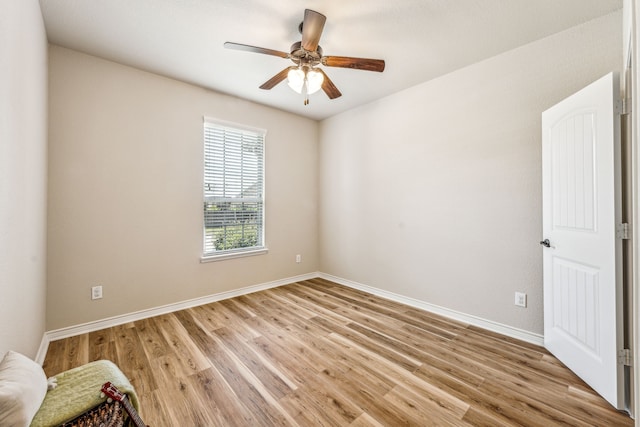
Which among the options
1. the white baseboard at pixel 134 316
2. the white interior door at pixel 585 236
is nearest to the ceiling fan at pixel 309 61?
the white interior door at pixel 585 236

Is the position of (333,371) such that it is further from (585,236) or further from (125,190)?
(125,190)

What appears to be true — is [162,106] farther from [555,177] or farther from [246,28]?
[555,177]

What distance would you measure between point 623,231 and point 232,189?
3712mm

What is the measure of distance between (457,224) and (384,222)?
962 mm

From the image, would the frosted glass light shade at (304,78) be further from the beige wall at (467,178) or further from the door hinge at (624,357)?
the door hinge at (624,357)

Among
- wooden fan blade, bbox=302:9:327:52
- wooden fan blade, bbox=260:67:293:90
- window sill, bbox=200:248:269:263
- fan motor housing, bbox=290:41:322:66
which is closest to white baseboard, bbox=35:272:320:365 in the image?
window sill, bbox=200:248:269:263

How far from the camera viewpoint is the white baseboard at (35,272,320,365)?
2.34 metres

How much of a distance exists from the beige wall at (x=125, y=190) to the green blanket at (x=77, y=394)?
173cm

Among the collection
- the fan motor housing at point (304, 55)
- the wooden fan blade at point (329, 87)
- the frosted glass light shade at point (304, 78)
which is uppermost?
the fan motor housing at point (304, 55)

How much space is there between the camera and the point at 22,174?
1.58m

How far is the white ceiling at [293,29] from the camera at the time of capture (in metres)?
1.95

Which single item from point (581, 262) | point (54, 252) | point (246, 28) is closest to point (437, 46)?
point (246, 28)

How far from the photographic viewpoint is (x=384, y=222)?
3.59 m

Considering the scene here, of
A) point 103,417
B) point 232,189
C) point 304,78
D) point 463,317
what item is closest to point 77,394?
point 103,417
